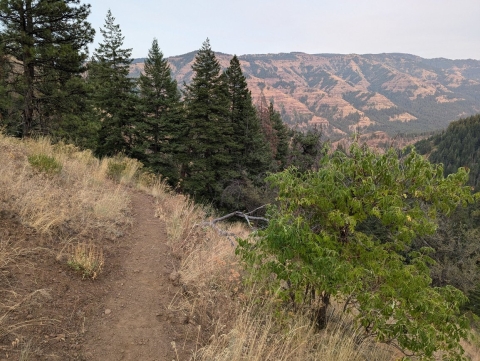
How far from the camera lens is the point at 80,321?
3043mm

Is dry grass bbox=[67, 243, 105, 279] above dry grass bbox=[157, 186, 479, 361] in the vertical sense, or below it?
above

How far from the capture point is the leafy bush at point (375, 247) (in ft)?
10.1

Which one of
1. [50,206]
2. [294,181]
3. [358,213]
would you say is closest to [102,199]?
[50,206]

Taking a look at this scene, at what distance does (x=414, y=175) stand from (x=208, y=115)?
1931 centimetres

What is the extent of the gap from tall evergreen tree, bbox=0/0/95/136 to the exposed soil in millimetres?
9455

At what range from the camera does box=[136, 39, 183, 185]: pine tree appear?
21.9 metres

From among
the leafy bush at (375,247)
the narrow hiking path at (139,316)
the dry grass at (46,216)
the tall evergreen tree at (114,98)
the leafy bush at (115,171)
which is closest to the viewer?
the narrow hiking path at (139,316)

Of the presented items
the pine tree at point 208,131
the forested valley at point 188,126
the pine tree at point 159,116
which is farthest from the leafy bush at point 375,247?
the pine tree at point 159,116

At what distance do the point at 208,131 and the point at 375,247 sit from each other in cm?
1870

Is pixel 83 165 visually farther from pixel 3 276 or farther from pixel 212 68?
pixel 212 68

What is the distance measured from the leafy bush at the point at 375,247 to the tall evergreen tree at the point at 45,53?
11.5m

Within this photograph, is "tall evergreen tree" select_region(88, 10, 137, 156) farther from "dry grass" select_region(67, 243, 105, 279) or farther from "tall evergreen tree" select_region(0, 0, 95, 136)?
"dry grass" select_region(67, 243, 105, 279)

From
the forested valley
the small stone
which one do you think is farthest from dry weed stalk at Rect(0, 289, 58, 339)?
the forested valley

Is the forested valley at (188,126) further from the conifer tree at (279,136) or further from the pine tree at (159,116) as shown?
the conifer tree at (279,136)
